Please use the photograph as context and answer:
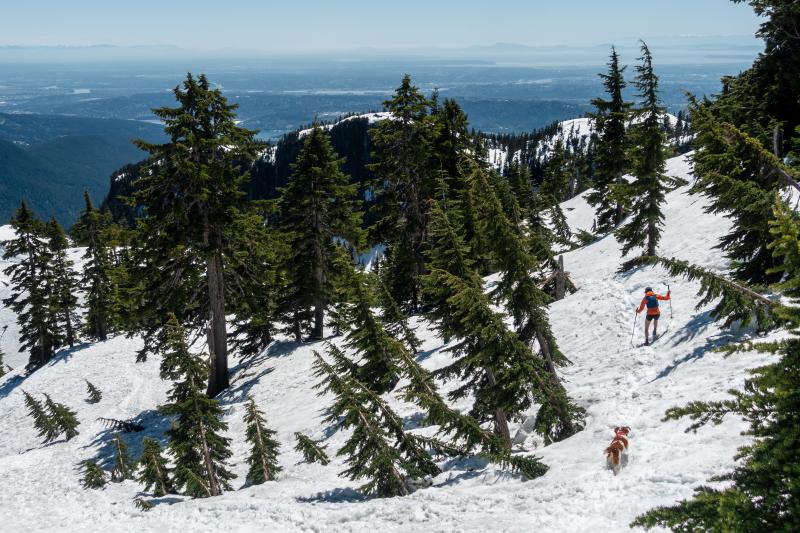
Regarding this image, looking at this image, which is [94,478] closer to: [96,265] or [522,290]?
[522,290]

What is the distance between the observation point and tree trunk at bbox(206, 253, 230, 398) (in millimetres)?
22766

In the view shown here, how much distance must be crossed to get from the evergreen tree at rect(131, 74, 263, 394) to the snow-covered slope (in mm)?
5236

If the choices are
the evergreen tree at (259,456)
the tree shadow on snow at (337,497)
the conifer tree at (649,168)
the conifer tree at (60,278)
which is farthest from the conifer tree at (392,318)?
the conifer tree at (60,278)

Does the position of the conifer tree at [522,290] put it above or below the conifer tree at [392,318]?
above

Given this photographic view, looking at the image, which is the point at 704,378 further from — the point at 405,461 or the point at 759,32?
the point at 759,32

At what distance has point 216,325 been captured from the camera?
23.6m

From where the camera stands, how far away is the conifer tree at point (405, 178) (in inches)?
1103

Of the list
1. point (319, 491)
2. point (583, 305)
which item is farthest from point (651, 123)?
point (319, 491)

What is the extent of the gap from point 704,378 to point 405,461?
7.17 metres

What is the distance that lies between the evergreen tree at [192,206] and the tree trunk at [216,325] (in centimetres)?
5

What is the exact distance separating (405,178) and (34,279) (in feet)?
117

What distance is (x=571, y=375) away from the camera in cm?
1602

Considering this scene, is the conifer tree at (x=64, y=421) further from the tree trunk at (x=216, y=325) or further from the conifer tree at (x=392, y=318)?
the conifer tree at (x=392, y=318)

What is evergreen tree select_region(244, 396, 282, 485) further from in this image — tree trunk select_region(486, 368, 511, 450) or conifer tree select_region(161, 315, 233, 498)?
tree trunk select_region(486, 368, 511, 450)
